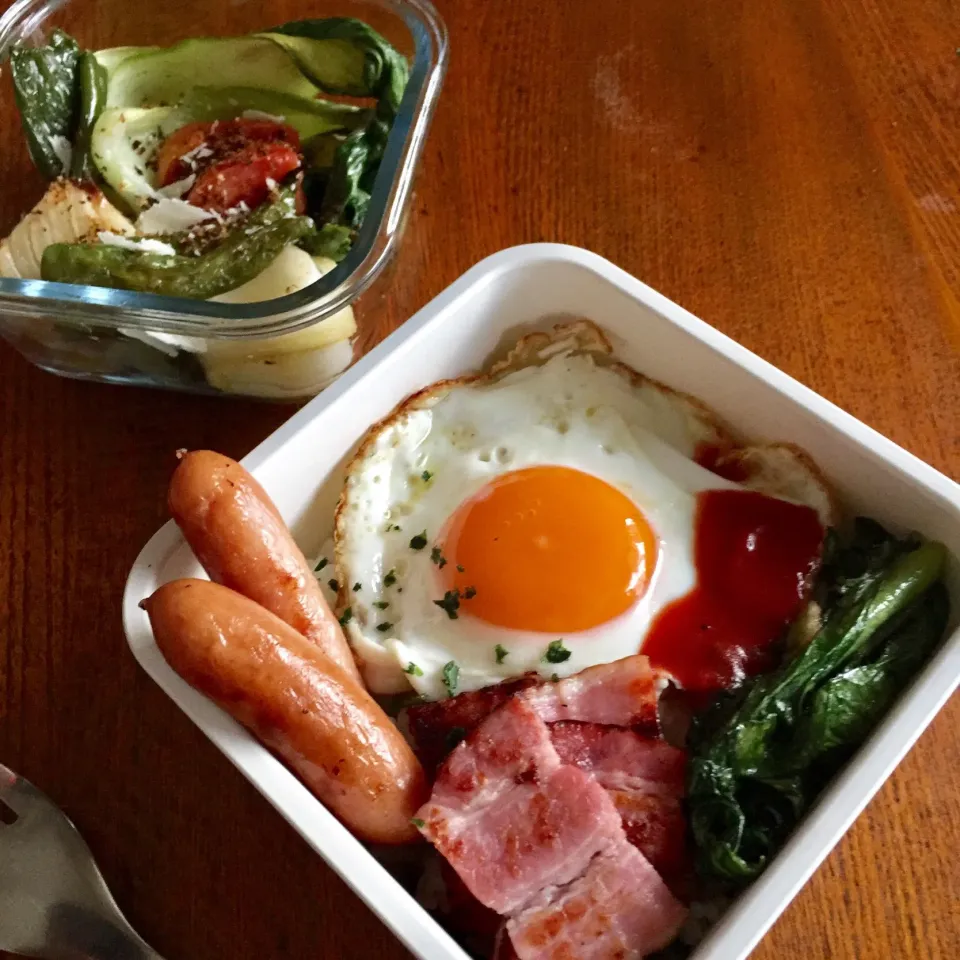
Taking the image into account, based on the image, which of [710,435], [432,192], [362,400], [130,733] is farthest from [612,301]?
[130,733]

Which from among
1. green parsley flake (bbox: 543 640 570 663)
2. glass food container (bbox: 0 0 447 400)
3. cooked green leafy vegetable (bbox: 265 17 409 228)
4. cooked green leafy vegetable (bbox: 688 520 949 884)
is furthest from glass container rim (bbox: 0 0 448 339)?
cooked green leafy vegetable (bbox: 688 520 949 884)

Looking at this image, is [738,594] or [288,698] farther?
[738,594]

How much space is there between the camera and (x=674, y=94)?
60.2 inches

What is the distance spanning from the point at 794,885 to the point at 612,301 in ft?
2.28

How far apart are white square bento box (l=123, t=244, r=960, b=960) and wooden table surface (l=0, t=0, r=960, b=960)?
182mm

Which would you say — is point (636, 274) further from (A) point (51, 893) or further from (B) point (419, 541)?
(A) point (51, 893)

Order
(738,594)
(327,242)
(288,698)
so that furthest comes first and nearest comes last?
(327,242)
(738,594)
(288,698)

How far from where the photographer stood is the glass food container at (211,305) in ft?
3.51

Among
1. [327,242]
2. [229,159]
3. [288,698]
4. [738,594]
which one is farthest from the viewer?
[229,159]

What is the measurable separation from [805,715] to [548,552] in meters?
0.35

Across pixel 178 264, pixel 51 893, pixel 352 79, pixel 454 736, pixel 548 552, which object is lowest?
pixel 51 893

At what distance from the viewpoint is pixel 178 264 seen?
116 cm

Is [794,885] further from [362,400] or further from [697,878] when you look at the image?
[362,400]

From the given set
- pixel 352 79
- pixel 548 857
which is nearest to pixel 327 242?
pixel 352 79
